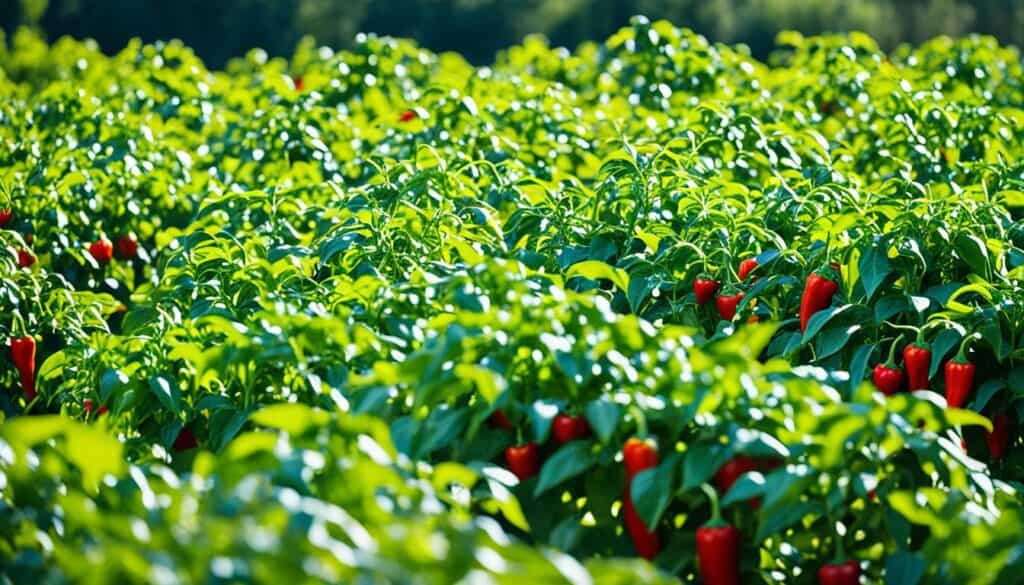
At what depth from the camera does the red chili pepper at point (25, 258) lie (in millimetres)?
4508

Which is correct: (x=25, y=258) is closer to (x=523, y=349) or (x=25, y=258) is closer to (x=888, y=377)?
(x=523, y=349)

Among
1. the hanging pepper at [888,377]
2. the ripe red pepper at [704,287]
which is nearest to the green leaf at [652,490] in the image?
the hanging pepper at [888,377]

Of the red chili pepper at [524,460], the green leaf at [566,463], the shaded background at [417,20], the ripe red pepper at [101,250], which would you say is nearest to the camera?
the green leaf at [566,463]

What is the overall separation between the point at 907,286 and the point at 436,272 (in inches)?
46.5

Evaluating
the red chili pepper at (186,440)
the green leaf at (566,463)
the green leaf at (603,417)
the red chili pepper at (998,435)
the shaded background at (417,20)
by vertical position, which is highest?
the shaded background at (417,20)

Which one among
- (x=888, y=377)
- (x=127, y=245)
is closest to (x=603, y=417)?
(x=888, y=377)

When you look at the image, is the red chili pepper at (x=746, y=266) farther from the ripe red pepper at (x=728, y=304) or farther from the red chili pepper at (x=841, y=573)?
the red chili pepper at (x=841, y=573)

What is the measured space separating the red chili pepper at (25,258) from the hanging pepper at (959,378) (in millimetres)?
2900

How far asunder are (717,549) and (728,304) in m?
1.29

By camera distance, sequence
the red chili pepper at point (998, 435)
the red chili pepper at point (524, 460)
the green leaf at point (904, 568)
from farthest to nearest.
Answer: the red chili pepper at point (998, 435), the red chili pepper at point (524, 460), the green leaf at point (904, 568)

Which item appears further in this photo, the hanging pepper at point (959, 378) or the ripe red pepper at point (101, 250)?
the ripe red pepper at point (101, 250)

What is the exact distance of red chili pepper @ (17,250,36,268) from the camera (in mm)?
4508

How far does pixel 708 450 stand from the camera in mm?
2307

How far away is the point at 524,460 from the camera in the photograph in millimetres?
2510
